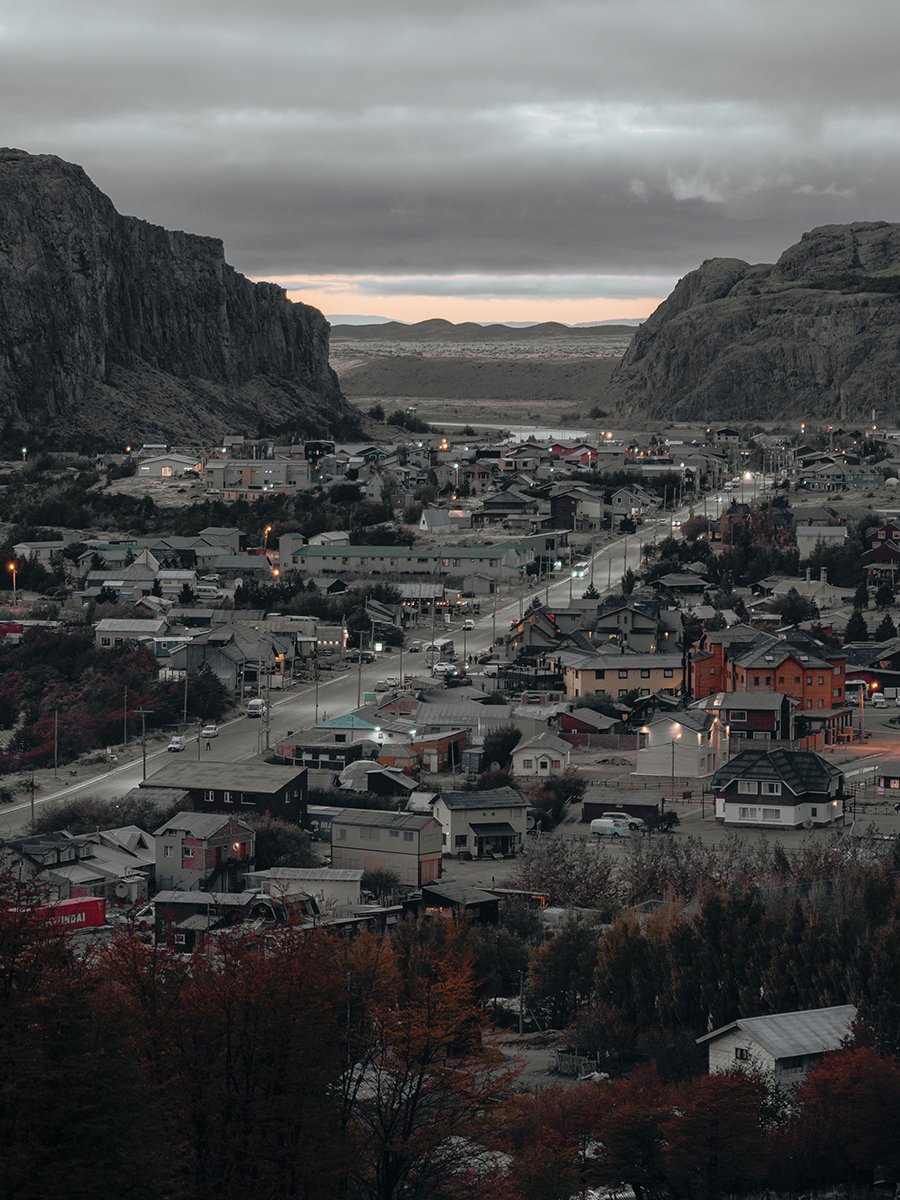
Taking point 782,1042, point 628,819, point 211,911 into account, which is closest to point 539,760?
point 628,819

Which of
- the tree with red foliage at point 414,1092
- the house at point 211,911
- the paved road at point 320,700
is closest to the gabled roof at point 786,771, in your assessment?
the paved road at point 320,700

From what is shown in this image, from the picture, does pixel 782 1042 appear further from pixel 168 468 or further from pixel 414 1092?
pixel 168 468

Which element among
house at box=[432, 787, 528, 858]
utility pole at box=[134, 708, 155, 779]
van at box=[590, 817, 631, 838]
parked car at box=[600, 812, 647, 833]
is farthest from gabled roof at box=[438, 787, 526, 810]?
utility pole at box=[134, 708, 155, 779]

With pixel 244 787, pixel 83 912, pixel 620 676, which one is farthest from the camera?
pixel 620 676

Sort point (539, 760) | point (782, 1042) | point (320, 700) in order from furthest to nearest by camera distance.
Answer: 1. point (320, 700)
2. point (539, 760)
3. point (782, 1042)

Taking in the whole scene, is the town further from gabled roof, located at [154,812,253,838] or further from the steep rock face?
the steep rock face

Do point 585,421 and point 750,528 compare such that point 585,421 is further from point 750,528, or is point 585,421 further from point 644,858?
point 644,858
